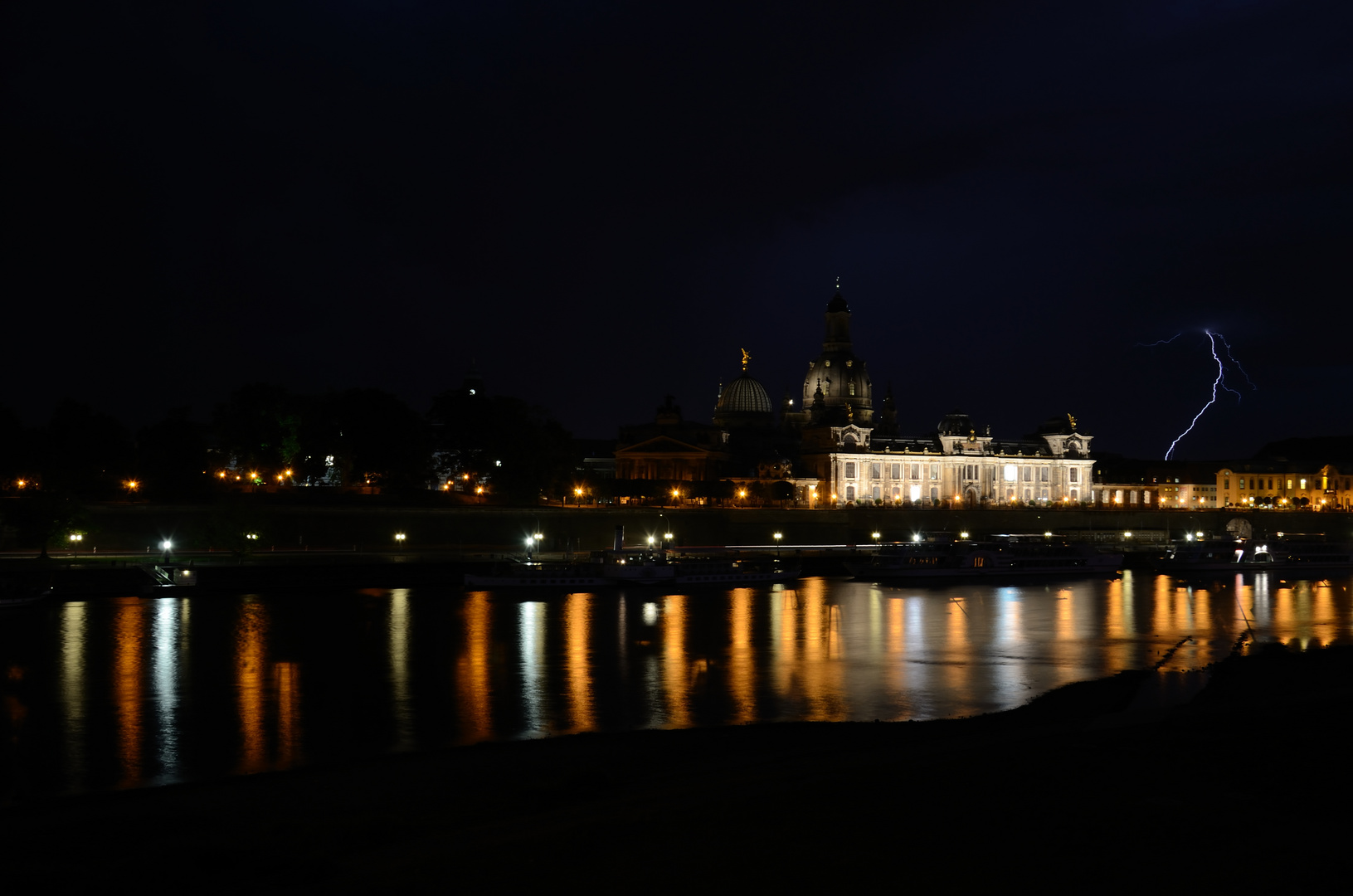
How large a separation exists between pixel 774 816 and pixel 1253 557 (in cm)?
7706

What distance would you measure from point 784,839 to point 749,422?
5632 inches

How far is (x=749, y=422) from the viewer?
6280 inches

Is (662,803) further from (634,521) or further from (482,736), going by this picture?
(634,521)

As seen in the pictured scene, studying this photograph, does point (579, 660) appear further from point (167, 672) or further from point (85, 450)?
point (85, 450)

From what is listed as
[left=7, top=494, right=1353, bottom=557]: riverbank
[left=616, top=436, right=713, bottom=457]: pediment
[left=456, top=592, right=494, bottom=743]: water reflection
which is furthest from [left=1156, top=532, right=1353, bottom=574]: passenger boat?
[left=616, top=436, right=713, bottom=457]: pediment

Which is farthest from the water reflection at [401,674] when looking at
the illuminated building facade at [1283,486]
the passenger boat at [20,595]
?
the illuminated building facade at [1283,486]

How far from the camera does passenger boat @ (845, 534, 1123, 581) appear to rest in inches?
2958

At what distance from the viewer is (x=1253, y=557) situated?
281ft

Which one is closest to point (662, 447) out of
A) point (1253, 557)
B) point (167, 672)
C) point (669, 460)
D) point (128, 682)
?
point (669, 460)

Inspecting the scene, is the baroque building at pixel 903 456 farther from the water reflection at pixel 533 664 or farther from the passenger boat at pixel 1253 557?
the water reflection at pixel 533 664

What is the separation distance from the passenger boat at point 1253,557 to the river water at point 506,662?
699 inches

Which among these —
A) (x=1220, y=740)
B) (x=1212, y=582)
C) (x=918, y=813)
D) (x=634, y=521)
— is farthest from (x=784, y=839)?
(x=634, y=521)

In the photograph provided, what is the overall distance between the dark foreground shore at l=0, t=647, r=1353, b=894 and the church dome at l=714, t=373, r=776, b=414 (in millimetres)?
134820

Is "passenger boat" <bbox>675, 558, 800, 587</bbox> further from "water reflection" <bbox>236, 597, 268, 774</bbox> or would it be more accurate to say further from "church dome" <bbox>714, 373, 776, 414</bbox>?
"church dome" <bbox>714, 373, 776, 414</bbox>
